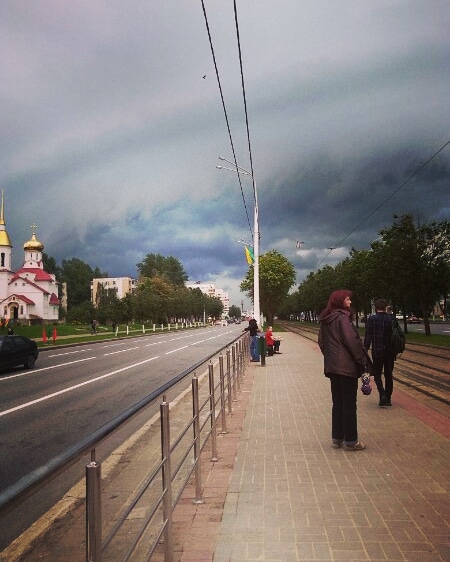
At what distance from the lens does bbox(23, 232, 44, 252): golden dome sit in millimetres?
97125

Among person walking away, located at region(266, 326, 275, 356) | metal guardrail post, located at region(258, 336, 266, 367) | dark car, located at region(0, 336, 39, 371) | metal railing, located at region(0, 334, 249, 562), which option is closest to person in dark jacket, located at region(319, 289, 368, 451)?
metal railing, located at region(0, 334, 249, 562)

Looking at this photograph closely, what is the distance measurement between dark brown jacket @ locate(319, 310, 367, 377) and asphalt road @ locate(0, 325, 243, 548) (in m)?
3.09

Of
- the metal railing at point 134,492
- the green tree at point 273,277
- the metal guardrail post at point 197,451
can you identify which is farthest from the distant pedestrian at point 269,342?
the green tree at point 273,277

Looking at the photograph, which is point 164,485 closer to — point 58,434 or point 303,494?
point 303,494

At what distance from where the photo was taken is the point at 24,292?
277 ft

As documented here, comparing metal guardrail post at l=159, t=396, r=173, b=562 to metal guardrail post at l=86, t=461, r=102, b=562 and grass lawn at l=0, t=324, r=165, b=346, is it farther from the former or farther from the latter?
grass lawn at l=0, t=324, r=165, b=346

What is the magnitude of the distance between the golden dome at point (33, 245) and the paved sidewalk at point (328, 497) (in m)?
96.8

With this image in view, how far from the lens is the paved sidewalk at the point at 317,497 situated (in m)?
3.54

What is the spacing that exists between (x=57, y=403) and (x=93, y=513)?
940cm

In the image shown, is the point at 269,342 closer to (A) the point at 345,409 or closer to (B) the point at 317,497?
(A) the point at 345,409

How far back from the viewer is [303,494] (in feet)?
15.2

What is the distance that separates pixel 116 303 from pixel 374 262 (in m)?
40.0

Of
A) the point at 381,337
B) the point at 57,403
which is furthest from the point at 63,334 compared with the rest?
the point at 381,337

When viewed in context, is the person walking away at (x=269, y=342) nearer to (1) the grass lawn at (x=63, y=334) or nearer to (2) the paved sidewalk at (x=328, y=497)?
(2) the paved sidewalk at (x=328, y=497)
